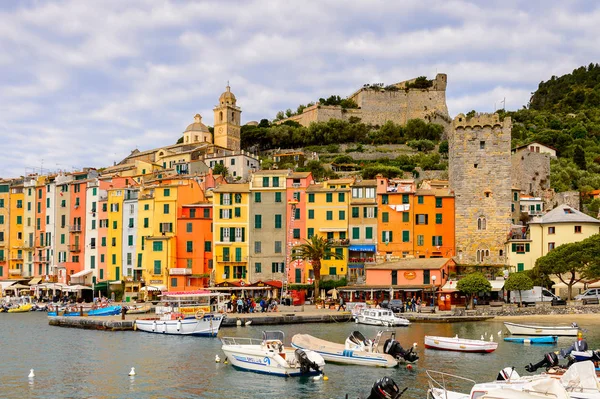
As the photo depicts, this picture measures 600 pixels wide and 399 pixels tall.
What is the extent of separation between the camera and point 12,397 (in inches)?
1135

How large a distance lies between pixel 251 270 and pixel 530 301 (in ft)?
86.6

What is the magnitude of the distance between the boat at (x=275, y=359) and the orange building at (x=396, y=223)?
35686mm

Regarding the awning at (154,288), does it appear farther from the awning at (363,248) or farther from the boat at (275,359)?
the boat at (275,359)

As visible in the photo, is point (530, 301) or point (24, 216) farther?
point (24, 216)

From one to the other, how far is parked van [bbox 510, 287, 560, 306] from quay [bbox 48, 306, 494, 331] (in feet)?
21.1

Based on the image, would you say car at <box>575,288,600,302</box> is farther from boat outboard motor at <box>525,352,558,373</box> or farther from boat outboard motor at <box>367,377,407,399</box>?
boat outboard motor at <box>367,377,407,399</box>

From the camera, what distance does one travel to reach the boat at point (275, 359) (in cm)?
3241

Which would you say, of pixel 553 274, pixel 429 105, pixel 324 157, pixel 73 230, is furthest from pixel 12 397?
pixel 429 105

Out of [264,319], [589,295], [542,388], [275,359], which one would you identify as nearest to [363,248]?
[264,319]

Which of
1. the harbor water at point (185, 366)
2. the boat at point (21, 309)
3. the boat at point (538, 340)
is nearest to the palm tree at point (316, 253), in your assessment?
the harbor water at point (185, 366)

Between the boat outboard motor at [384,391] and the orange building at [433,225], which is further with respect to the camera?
the orange building at [433,225]

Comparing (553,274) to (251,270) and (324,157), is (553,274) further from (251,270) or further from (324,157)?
(324,157)

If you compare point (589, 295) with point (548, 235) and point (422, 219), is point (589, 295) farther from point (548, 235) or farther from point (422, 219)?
point (422, 219)

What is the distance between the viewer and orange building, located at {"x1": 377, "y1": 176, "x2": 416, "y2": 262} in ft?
227
